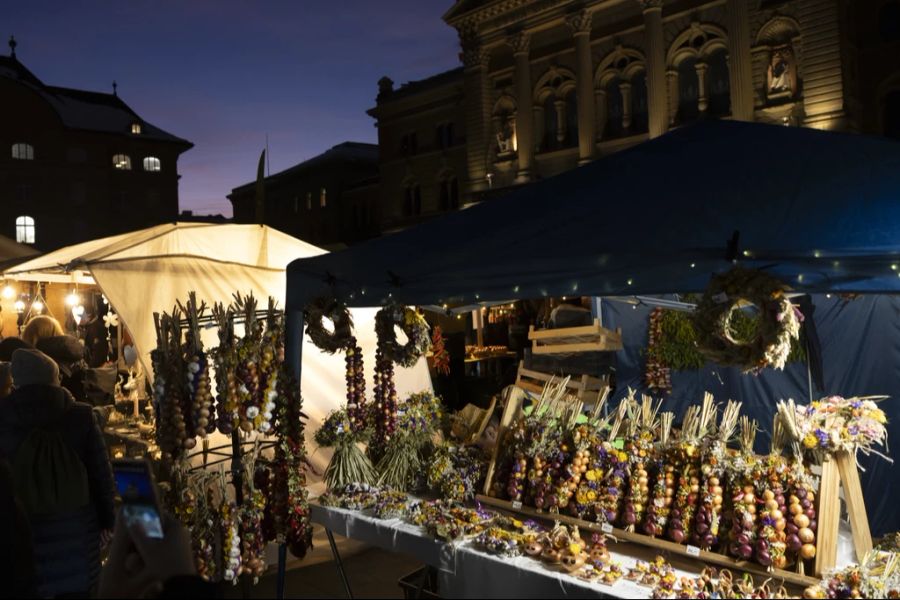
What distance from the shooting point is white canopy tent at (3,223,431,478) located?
771 cm

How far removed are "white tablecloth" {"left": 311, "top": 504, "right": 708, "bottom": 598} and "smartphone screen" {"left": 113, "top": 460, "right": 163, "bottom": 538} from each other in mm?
1974

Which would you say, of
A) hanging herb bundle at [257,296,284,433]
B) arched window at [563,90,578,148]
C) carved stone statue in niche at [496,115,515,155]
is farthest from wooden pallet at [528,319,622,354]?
carved stone statue in niche at [496,115,515,155]

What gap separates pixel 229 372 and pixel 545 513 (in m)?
2.16

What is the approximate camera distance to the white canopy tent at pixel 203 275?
771 cm

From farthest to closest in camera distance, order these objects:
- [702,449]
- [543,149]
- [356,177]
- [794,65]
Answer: [356,177] < [543,149] < [794,65] < [702,449]

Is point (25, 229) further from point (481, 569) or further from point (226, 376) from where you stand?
point (481, 569)

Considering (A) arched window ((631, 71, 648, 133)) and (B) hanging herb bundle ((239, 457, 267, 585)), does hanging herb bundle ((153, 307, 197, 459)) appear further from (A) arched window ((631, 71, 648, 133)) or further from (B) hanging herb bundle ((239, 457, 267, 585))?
(A) arched window ((631, 71, 648, 133))

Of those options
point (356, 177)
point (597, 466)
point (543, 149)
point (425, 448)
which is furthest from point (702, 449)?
point (356, 177)

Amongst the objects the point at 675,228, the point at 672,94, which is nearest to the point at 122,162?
the point at 672,94

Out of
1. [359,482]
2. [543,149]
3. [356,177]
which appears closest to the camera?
[359,482]

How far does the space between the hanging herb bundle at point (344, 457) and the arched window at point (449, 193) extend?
94.7ft

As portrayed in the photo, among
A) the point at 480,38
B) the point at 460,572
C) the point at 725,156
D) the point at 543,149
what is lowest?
the point at 460,572

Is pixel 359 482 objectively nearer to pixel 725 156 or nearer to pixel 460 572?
pixel 460 572

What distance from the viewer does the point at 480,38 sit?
28.4m
